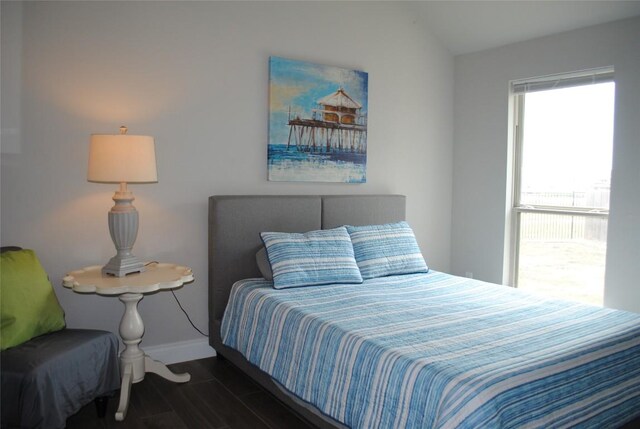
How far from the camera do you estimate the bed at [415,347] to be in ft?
5.89

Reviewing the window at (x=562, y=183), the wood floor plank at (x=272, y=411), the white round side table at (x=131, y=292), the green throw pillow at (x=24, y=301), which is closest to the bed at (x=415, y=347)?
the wood floor plank at (x=272, y=411)

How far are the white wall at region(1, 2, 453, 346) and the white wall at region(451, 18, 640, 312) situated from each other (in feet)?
2.83

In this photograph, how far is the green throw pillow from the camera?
7.45 ft

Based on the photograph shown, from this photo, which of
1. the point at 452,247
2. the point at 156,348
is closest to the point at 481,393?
the point at 156,348

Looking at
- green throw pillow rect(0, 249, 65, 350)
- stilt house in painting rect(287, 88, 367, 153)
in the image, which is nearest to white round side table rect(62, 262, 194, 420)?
green throw pillow rect(0, 249, 65, 350)

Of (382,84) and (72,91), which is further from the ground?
(382,84)

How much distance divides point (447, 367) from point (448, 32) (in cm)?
343

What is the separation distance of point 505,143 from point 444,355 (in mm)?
2813

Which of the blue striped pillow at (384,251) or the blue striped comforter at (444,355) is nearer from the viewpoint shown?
the blue striped comforter at (444,355)

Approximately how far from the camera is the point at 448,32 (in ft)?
14.5

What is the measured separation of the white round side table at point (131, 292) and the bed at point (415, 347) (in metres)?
0.42

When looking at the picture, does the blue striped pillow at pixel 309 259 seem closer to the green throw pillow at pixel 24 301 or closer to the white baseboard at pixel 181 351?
the white baseboard at pixel 181 351

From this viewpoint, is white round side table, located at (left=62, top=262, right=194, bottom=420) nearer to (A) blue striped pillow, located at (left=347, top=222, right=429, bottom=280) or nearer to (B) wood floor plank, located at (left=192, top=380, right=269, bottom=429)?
(B) wood floor plank, located at (left=192, top=380, right=269, bottom=429)

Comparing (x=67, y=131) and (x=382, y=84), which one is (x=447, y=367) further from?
(x=382, y=84)
